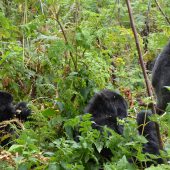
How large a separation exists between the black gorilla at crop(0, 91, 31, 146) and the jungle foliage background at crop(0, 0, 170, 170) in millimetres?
122

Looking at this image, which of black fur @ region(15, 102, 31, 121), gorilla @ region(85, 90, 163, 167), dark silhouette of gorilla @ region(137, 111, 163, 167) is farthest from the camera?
black fur @ region(15, 102, 31, 121)

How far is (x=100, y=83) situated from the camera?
4609 mm

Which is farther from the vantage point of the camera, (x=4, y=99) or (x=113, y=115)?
(x=4, y=99)

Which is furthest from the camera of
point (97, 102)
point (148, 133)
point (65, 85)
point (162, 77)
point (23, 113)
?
point (162, 77)

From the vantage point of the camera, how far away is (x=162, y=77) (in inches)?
186

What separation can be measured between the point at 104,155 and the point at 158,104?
149 cm

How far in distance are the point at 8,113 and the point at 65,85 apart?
2.07 feet

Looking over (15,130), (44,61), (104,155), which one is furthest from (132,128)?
(44,61)

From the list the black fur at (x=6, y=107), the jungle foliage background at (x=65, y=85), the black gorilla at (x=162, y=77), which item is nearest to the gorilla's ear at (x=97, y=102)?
the jungle foliage background at (x=65, y=85)

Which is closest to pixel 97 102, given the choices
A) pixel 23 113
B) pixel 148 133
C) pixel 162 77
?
pixel 148 133

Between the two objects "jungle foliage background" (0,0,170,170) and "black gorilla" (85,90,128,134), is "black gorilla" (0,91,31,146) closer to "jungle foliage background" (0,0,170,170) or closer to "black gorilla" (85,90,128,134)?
"jungle foliage background" (0,0,170,170)

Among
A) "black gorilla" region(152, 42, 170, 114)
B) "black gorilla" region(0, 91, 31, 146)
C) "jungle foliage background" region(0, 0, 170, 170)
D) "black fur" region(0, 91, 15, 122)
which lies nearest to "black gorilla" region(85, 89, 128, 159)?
"jungle foliage background" region(0, 0, 170, 170)

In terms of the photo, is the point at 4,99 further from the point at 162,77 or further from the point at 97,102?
the point at 162,77

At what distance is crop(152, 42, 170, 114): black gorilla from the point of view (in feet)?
15.3
